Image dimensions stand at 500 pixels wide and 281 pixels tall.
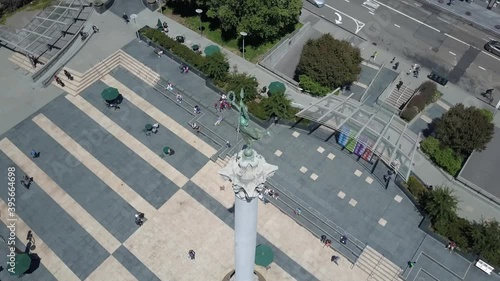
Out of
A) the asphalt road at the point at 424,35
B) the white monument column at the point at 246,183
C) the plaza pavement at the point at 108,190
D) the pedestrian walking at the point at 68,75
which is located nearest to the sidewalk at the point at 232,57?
the plaza pavement at the point at 108,190

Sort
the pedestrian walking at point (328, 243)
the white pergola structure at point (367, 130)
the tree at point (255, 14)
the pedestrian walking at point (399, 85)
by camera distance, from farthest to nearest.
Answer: the pedestrian walking at point (399, 85) → the tree at point (255, 14) → the white pergola structure at point (367, 130) → the pedestrian walking at point (328, 243)

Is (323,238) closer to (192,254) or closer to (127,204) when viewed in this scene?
(192,254)

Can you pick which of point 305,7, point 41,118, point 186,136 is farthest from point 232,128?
point 305,7

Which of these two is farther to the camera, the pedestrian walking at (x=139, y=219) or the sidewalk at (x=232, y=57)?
the sidewalk at (x=232, y=57)

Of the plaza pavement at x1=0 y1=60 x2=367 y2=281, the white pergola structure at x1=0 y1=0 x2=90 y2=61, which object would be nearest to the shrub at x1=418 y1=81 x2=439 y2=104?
the plaza pavement at x1=0 y1=60 x2=367 y2=281

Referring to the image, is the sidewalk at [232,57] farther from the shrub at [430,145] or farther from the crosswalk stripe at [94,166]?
the crosswalk stripe at [94,166]

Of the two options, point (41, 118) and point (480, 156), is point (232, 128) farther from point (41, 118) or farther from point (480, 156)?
point (480, 156)
